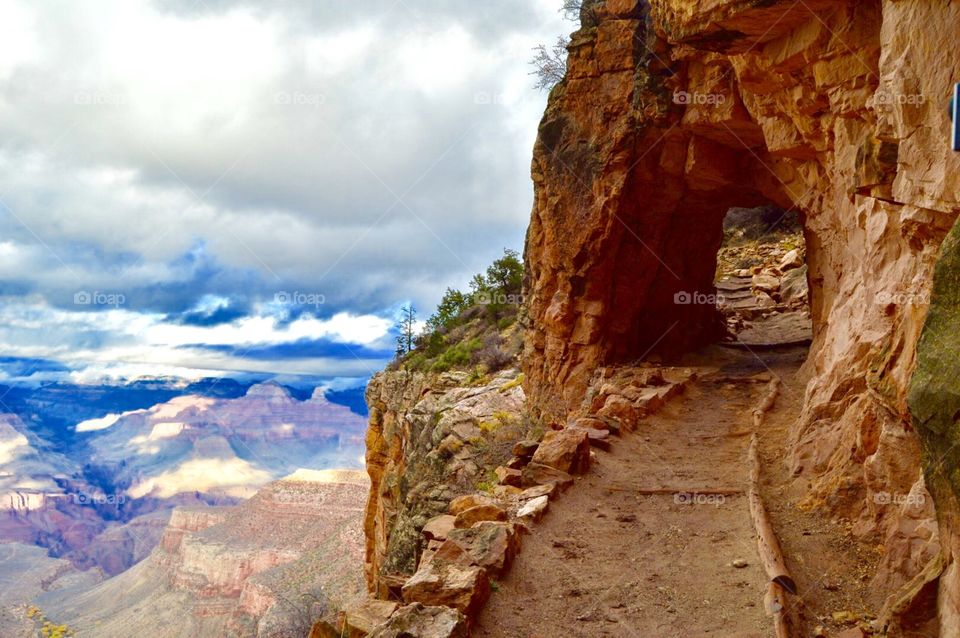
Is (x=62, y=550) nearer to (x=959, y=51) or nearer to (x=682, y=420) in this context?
(x=682, y=420)

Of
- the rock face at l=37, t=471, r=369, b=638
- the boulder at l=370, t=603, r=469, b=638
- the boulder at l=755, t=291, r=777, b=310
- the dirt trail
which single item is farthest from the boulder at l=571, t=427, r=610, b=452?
the rock face at l=37, t=471, r=369, b=638

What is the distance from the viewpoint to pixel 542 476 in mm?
9008

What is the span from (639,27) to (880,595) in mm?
12805

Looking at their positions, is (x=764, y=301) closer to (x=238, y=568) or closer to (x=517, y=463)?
(x=517, y=463)

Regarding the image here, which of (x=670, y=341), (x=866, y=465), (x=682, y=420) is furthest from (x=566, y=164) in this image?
(x=866, y=465)

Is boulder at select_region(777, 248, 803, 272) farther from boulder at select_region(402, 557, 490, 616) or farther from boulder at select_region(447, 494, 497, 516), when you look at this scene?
boulder at select_region(402, 557, 490, 616)

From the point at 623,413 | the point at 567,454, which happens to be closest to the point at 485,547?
the point at 567,454

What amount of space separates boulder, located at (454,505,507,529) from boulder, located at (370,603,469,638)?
98.3 inches

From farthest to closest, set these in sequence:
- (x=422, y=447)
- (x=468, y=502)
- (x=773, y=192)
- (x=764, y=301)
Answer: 1. (x=764, y=301)
2. (x=422, y=447)
3. (x=773, y=192)
4. (x=468, y=502)

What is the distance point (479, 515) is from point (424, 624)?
111 inches

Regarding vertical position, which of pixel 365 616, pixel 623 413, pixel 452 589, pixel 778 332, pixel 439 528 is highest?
pixel 778 332

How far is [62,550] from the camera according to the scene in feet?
218

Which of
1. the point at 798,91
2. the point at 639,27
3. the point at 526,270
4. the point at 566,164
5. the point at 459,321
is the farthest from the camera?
the point at 459,321

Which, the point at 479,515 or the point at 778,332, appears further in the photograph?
the point at 778,332
